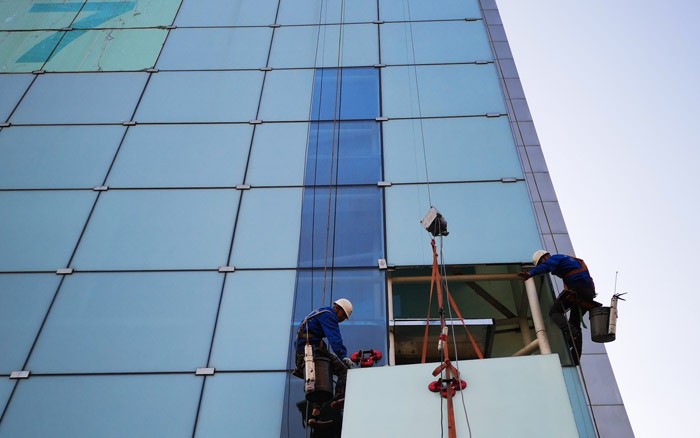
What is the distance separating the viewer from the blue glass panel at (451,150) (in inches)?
285

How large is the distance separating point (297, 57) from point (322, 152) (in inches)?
82.3

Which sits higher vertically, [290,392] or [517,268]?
[517,268]

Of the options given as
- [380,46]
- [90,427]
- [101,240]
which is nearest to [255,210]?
[101,240]

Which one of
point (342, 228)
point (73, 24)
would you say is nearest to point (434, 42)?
point (342, 228)

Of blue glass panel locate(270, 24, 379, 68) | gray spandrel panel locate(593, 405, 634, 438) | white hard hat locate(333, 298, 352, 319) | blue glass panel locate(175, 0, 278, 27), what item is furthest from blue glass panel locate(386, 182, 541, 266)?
blue glass panel locate(175, 0, 278, 27)

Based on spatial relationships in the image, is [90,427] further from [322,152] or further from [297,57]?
[297,57]

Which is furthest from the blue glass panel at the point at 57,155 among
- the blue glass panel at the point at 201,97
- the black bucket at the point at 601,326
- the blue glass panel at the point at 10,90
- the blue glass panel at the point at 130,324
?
the black bucket at the point at 601,326

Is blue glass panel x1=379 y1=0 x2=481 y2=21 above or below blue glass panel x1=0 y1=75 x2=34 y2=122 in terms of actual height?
above

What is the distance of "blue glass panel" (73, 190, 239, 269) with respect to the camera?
6.56 m

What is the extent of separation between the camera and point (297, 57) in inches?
355

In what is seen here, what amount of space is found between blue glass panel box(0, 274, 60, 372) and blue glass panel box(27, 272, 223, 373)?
0.12 m

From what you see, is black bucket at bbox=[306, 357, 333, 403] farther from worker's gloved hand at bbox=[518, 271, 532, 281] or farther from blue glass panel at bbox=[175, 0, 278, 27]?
blue glass panel at bbox=[175, 0, 278, 27]

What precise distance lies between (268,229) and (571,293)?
3.16 m

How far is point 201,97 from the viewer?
8445 mm
